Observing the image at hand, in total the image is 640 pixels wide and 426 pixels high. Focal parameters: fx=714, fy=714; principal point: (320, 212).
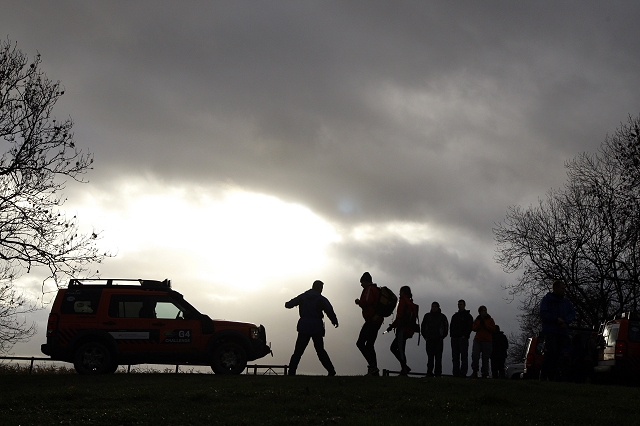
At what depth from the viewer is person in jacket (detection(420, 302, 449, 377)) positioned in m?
17.7

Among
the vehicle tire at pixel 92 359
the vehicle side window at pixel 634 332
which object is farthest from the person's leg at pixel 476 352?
the vehicle tire at pixel 92 359

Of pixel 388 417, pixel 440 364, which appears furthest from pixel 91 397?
pixel 440 364

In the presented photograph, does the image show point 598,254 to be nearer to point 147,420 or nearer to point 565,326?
point 565,326

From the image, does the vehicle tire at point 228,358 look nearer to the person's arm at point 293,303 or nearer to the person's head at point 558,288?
the person's arm at point 293,303

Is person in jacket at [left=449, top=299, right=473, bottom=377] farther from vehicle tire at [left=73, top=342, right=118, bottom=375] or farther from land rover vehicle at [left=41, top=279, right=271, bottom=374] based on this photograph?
vehicle tire at [left=73, top=342, right=118, bottom=375]

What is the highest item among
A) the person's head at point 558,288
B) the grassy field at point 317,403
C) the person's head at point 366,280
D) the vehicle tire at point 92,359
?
→ the person's head at point 366,280

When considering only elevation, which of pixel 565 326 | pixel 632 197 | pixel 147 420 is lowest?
pixel 147 420

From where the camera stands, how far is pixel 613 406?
10742 millimetres

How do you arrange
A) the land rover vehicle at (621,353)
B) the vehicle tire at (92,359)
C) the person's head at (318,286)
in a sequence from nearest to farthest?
the person's head at (318,286), the vehicle tire at (92,359), the land rover vehicle at (621,353)

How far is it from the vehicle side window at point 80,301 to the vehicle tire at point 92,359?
83 cm

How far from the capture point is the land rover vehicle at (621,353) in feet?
61.5

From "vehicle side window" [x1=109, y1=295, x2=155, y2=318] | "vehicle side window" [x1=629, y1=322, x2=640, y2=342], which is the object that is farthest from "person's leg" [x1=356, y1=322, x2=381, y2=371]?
"vehicle side window" [x1=629, y1=322, x2=640, y2=342]

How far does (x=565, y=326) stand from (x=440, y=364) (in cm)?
491

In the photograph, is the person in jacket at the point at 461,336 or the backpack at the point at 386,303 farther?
the person in jacket at the point at 461,336
